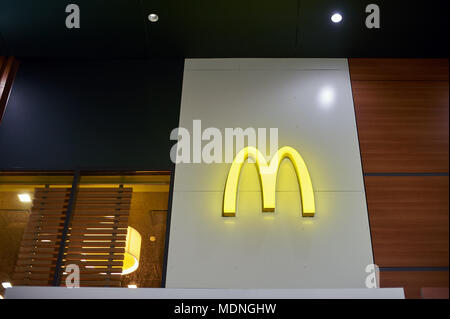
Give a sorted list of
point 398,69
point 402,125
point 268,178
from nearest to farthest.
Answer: point 268,178 → point 402,125 → point 398,69

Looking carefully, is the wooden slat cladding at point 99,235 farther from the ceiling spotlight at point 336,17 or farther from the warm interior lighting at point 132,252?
the ceiling spotlight at point 336,17

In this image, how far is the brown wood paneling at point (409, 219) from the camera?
13.3ft

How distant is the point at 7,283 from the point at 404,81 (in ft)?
14.3

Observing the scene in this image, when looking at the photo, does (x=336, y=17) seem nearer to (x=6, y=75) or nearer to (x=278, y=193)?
(x=278, y=193)

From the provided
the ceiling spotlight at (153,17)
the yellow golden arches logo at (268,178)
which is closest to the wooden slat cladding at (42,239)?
the yellow golden arches logo at (268,178)

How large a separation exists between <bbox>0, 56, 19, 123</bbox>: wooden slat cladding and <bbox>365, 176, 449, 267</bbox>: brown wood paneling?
3829 mm

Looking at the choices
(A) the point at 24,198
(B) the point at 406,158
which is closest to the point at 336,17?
(B) the point at 406,158

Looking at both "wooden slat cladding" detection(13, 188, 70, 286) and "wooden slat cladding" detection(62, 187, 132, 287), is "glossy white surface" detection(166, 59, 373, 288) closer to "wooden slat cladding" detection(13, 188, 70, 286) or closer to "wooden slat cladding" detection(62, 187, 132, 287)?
"wooden slat cladding" detection(62, 187, 132, 287)

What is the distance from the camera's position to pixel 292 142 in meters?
4.62

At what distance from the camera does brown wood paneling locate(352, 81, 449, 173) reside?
4.51 m

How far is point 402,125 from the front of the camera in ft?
15.4

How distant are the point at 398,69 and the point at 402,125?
72cm

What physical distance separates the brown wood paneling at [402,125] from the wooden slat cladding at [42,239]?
9.67 feet
